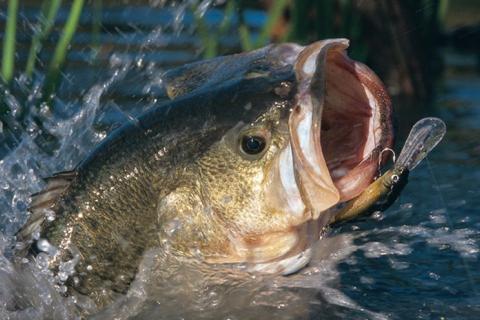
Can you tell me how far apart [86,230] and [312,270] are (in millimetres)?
642

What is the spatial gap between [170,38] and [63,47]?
1.22 meters

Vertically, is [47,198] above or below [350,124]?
above

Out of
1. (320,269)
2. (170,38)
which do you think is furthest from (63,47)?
(320,269)

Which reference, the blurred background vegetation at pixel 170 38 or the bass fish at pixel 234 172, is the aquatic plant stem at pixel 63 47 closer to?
the blurred background vegetation at pixel 170 38

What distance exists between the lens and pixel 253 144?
247 centimetres

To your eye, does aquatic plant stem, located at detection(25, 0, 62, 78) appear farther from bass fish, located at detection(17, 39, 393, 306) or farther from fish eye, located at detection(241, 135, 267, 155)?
fish eye, located at detection(241, 135, 267, 155)

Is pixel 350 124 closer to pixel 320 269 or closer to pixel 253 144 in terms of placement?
pixel 253 144

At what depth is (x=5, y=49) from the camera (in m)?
4.39

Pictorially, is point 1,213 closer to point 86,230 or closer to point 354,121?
point 86,230

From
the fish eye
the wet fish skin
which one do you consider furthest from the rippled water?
the fish eye

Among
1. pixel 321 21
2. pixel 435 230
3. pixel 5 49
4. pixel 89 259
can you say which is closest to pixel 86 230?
pixel 89 259

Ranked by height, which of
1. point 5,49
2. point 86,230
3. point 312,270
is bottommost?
point 312,270

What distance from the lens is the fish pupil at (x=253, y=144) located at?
247 centimetres

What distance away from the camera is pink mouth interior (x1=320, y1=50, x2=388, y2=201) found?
2449 mm
